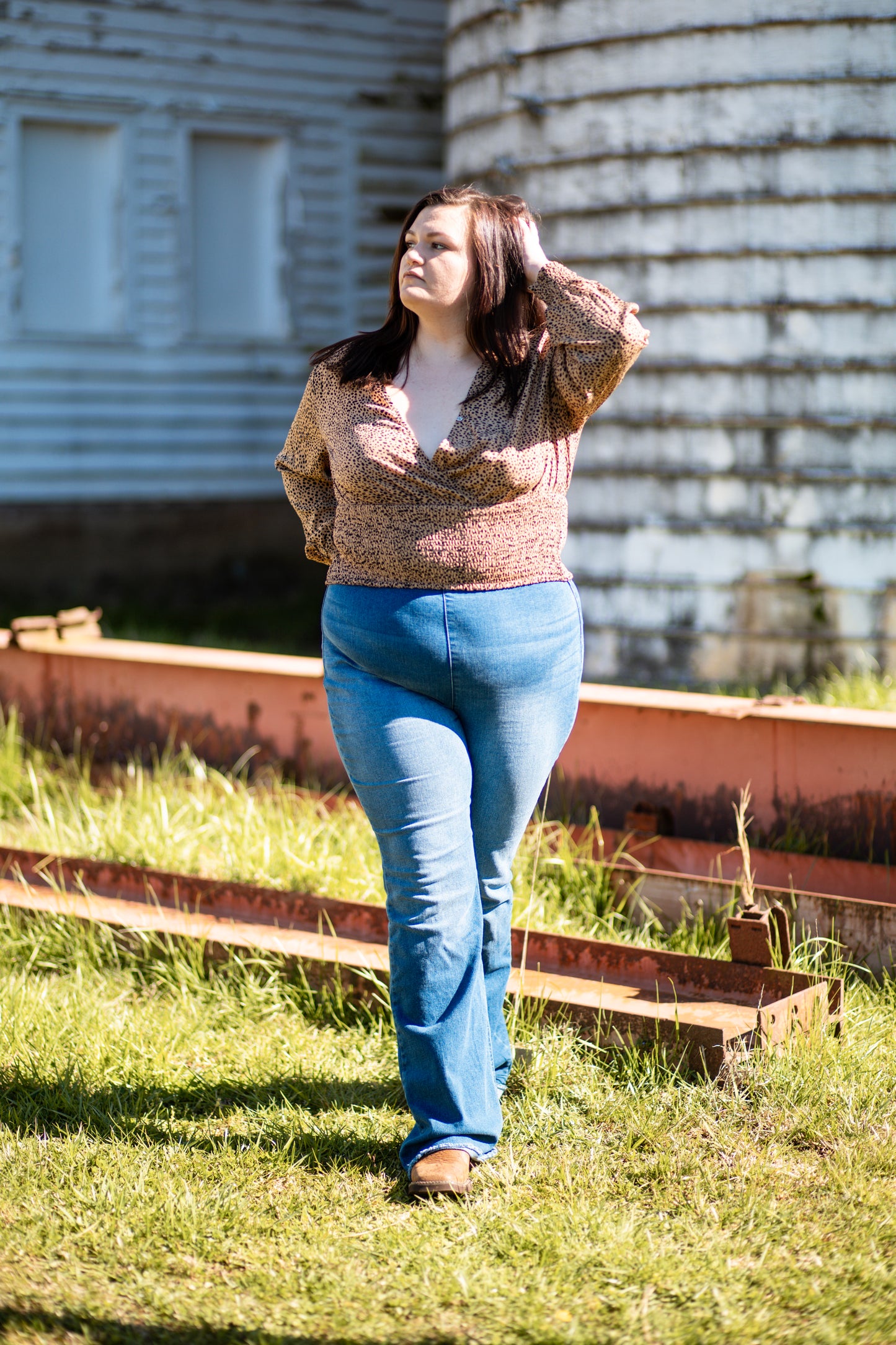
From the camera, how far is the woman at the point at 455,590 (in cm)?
267

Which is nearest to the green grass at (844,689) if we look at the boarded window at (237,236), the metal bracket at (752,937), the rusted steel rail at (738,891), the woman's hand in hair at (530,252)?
the rusted steel rail at (738,891)

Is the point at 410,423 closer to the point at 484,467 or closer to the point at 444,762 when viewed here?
the point at 484,467

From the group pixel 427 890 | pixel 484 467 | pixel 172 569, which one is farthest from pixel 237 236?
pixel 427 890

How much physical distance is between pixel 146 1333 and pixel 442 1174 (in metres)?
0.60

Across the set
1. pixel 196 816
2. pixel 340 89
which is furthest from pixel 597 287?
pixel 340 89

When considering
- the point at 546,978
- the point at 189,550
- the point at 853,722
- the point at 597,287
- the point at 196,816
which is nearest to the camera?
the point at 597,287

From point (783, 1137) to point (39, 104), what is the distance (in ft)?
27.7

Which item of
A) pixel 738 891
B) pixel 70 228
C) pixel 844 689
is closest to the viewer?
pixel 738 891

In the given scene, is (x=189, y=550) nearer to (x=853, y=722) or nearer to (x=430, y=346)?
(x=853, y=722)

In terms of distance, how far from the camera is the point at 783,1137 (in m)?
2.91

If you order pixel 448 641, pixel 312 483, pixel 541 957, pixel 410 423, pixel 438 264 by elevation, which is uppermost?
pixel 438 264

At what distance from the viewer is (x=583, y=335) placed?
106 inches

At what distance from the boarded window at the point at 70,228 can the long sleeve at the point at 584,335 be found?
25.1 ft

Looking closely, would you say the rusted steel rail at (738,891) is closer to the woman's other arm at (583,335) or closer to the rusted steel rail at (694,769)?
the rusted steel rail at (694,769)
